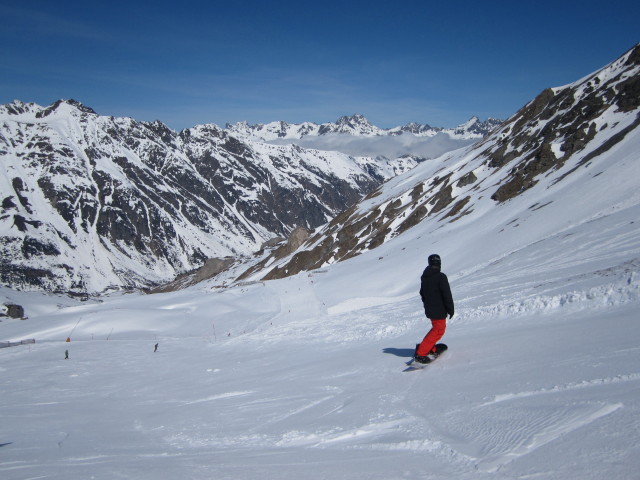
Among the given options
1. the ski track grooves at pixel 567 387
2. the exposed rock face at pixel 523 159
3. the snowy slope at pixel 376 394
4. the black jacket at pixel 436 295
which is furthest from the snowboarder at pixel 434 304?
the exposed rock face at pixel 523 159

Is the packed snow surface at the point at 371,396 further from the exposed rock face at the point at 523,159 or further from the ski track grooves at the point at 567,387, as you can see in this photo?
the exposed rock face at the point at 523,159

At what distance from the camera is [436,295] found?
9523mm

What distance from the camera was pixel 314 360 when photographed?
1227 cm

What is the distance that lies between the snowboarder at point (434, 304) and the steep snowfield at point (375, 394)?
0.37 metres

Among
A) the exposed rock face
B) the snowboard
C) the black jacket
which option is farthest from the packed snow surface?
the exposed rock face

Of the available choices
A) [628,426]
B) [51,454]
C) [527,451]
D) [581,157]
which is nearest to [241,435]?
[51,454]

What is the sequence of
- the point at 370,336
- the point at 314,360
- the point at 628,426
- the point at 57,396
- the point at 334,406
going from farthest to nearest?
1. the point at 370,336
2. the point at 314,360
3. the point at 57,396
4. the point at 334,406
5. the point at 628,426

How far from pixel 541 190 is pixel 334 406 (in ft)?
152

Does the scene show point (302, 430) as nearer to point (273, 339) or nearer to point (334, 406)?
point (334, 406)

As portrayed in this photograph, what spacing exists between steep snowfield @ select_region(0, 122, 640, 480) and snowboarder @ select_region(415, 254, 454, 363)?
0.37 m

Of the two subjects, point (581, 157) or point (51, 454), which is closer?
point (51, 454)

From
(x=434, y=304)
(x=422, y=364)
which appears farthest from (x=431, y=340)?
(x=434, y=304)

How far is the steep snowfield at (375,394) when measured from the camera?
16.7 ft

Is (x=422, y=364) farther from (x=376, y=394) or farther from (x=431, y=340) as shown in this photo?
(x=376, y=394)
